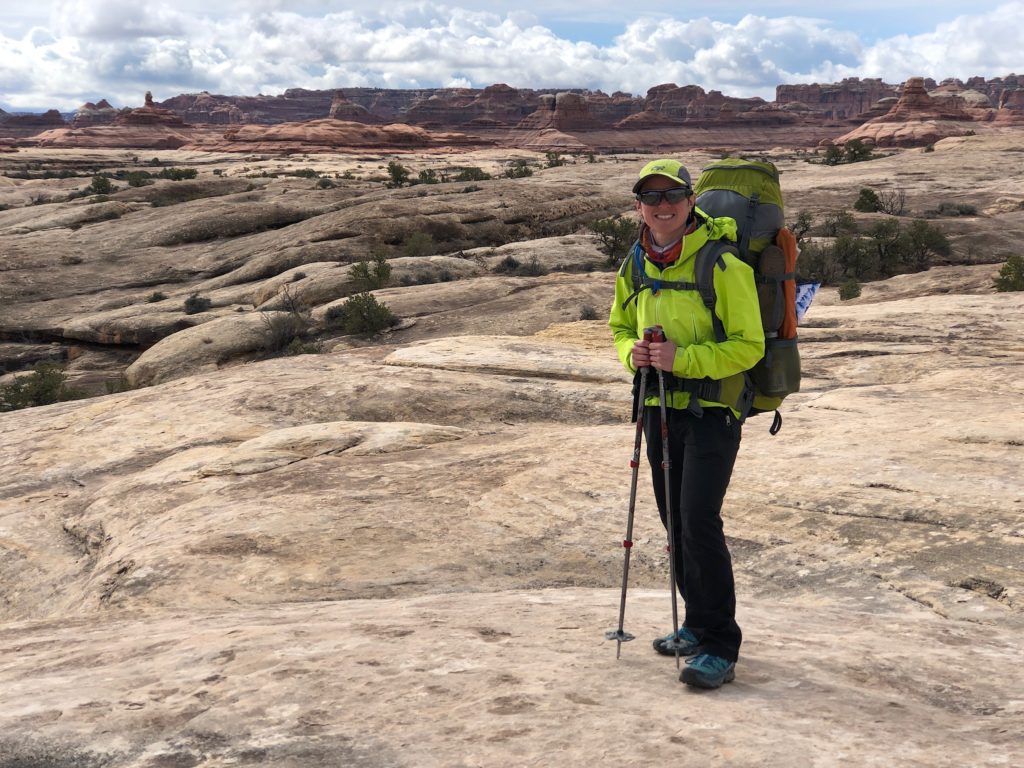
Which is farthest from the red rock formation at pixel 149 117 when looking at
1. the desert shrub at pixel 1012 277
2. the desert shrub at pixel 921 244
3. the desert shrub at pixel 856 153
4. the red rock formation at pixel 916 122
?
the desert shrub at pixel 1012 277

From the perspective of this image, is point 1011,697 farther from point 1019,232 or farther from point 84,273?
point 84,273

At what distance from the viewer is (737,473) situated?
26.9ft

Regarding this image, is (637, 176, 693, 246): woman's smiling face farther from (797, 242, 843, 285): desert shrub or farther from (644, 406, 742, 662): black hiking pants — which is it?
(797, 242, 843, 285): desert shrub

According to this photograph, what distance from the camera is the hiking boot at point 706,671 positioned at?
4105 mm

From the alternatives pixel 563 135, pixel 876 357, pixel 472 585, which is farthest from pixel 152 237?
pixel 563 135

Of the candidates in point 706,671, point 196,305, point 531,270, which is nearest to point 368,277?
point 531,270

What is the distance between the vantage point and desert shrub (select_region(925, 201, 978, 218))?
109ft

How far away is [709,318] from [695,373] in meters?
0.33

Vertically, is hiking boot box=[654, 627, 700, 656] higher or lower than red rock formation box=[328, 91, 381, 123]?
lower

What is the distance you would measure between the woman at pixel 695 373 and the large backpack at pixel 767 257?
0.46ft

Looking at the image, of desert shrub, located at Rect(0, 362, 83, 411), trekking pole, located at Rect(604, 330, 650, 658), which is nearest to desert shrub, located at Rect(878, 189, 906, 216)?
desert shrub, located at Rect(0, 362, 83, 411)

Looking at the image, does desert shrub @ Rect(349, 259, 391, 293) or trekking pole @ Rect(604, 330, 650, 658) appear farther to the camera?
desert shrub @ Rect(349, 259, 391, 293)

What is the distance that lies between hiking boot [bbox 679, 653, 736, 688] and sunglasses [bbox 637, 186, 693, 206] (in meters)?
2.17

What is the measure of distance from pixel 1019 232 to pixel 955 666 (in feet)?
91.4
